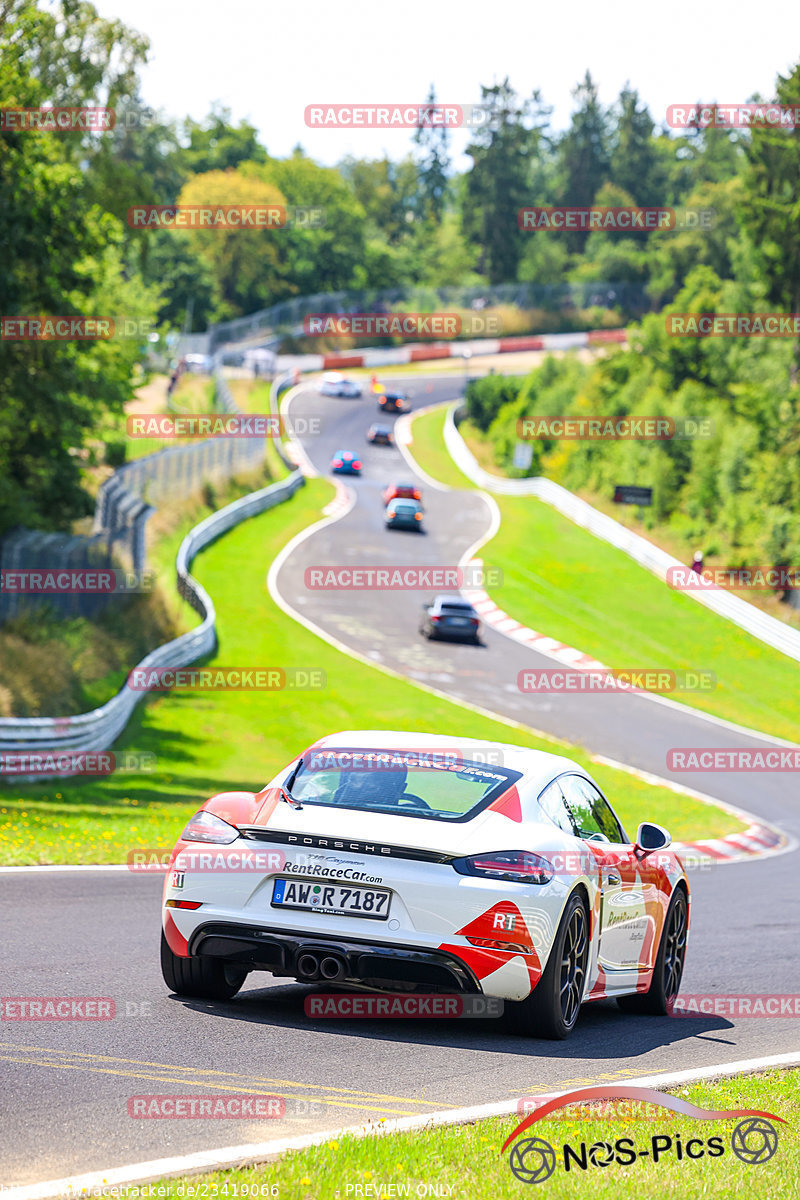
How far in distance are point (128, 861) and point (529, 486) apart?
50.3m

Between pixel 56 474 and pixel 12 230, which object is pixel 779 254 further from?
pixel 12 230

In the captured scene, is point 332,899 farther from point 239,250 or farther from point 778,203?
point 239,250

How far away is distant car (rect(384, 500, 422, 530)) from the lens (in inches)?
2110

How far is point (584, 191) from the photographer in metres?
157

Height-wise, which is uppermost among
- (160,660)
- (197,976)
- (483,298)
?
(483,298)

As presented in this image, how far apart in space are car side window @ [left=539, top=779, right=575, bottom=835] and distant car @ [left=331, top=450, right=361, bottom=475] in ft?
193

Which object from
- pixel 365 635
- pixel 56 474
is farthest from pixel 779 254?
pixel 56 474

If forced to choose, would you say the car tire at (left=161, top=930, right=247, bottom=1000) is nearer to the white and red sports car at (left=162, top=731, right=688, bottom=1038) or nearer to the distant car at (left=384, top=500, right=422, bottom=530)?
the white and red sports car at (left=162, top=731, right=688, bottom=1038)

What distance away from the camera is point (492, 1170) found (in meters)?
4.58

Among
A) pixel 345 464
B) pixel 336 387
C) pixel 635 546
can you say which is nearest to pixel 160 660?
pixel 635 546

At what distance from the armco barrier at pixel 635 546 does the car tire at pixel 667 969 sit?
34246mm

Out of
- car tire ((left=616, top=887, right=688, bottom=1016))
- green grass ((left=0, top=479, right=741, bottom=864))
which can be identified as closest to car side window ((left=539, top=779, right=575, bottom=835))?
car tire ((left=616, top=887, right=688, bottom=1016))

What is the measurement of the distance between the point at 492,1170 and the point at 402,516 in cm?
4933

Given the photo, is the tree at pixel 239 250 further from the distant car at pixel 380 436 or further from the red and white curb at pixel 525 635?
the red and white curb at pixel 525 635
